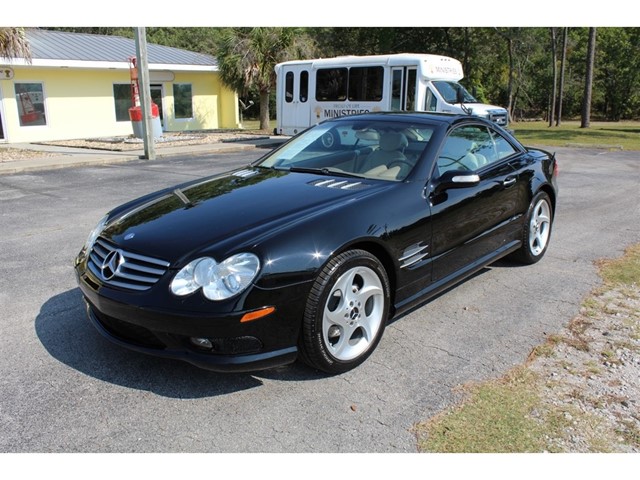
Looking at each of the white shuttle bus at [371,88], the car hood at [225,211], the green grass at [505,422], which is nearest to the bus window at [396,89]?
the white shuttle bus at [371,88]

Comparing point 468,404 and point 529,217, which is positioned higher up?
point 529,217

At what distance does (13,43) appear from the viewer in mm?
14742

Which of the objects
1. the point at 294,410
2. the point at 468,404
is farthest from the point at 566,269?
the point at 294,410

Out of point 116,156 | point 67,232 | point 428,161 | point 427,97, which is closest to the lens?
point 428,161

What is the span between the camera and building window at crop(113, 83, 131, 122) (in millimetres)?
22703

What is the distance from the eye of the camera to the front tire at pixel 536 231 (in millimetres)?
→ 5284

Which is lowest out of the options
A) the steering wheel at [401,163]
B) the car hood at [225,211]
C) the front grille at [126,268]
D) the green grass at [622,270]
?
the green grass at [622,270]

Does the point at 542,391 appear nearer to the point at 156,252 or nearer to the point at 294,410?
the point at 294,410

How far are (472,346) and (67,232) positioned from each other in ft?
17.1

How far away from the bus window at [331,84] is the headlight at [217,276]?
1551 cm

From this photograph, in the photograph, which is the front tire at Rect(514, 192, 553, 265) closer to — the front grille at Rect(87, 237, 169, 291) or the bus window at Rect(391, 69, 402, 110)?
the front grille at Rect(87, 237, 169, 291)

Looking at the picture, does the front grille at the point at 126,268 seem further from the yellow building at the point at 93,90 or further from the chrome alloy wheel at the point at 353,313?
the yellow building at the point at 93,90

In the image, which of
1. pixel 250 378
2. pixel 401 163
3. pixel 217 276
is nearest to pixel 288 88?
pixel 401 163

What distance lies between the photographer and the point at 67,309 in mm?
4316
